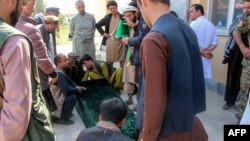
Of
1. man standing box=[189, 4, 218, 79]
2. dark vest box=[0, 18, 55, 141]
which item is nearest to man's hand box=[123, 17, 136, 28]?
man standing box=[189, 4, 218, 79]

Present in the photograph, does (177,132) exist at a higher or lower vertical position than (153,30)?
lower

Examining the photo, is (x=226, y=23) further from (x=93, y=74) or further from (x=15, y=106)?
(x=15, y=106)

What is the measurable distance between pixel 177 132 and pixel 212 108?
10.9ft

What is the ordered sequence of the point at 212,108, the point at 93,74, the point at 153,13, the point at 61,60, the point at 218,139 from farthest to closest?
the point at 93,74
the point at 212,108
the point at 61,60
the point at 218,139
the point at 153,13

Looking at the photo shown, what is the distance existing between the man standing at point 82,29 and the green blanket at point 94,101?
54.5 inches

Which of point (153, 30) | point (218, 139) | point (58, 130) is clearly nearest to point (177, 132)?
point (153, 30)

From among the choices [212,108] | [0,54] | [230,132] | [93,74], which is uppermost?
[0,54]

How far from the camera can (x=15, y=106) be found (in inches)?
47.8

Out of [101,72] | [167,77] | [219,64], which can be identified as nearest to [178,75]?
[167,77]

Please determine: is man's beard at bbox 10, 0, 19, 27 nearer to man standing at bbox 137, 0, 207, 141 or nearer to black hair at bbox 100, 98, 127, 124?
man standing at bbox 137, 0, 207, 141

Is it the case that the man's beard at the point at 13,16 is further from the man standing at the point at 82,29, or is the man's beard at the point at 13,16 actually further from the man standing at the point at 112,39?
the man standing at the point at 82,29

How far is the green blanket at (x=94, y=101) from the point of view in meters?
3.93

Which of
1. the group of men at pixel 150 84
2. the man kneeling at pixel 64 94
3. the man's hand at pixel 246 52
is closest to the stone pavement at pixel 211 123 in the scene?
the man kneeling at pixel 64 94

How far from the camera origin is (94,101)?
4594 millimetres
